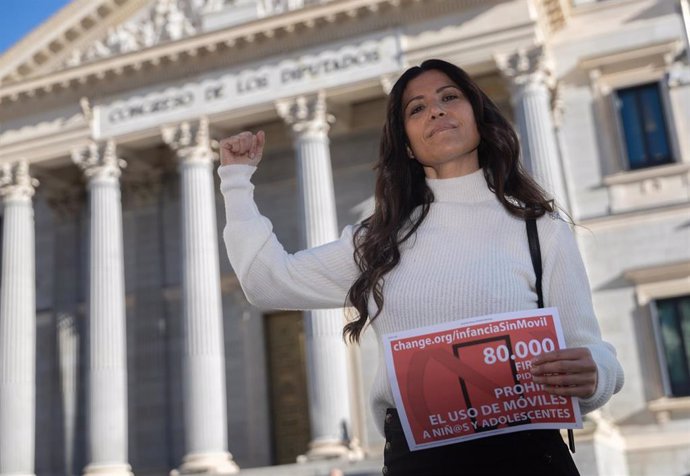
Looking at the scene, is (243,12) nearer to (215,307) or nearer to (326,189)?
(326,189)

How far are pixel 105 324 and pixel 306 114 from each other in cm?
756

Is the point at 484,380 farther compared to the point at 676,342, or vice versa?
the point at 676,342

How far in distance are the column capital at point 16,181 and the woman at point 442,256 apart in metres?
24.6

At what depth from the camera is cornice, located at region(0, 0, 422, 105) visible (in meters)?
23.4

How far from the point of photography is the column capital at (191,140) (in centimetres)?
2455

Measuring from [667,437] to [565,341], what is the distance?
70.8 feet

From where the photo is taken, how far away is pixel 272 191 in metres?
27.9

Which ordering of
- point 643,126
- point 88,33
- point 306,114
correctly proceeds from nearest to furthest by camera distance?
point 306,114 → point 643,126 → point 88,33

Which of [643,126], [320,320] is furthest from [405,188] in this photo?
[643,126]

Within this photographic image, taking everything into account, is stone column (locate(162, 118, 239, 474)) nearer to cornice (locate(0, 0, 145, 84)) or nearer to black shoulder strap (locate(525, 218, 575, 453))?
cornice (locate(0, 0, 145, 84))

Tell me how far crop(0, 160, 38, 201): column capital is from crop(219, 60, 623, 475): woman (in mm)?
24632

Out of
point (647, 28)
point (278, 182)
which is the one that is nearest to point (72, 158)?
point (278, 182)

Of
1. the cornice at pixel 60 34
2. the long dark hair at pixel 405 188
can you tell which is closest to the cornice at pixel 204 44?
the cornice at pixel 60 34

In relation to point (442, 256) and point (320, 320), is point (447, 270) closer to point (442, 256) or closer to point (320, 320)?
point (442, 256)
